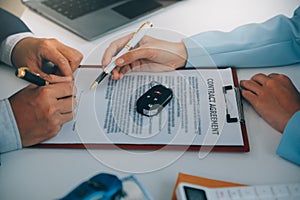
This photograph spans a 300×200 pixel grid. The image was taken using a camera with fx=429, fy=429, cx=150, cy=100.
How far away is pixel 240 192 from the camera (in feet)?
2.04

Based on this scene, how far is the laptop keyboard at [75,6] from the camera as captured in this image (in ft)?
3.22

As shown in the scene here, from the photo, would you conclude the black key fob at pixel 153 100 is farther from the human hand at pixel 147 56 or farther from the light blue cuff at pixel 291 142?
the light blue cuff at pixel 291 142

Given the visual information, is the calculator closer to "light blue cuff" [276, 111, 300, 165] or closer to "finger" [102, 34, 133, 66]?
"light blue cuff" [276, 111, 300, 165]

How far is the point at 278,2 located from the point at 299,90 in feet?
1.09

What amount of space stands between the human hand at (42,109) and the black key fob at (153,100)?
123 millimetres

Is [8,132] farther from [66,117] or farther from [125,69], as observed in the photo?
[125,69]

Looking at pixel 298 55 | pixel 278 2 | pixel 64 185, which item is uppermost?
pixel 278 2

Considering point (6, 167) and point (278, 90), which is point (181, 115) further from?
point (6, 167)

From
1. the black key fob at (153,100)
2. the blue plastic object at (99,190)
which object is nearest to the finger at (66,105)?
the black key fob at (153,100)

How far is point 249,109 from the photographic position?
0.78 metres

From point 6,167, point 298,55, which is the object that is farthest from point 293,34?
point 6,167

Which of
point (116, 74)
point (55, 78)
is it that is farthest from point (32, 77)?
point (116, 74)

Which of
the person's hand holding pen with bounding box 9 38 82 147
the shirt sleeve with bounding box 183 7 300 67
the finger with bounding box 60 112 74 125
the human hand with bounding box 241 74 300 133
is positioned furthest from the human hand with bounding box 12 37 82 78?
the human hand with bounding box 241 74 300 133

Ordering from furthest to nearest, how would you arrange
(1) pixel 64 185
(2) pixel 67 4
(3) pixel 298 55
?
(2) pixel 67 4 → (3) pixel 298 55 → (1) pixel 64 185
